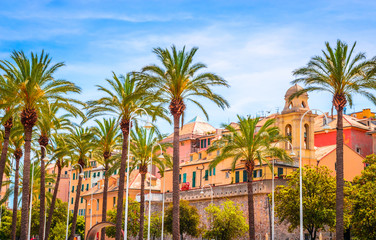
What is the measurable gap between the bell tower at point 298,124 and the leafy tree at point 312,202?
17.8 meters

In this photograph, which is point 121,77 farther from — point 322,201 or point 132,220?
point 132,220

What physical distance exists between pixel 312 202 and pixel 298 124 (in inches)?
885

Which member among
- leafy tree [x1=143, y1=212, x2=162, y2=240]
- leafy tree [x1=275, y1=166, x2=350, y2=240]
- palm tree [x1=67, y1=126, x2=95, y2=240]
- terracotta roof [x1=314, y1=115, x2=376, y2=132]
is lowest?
leafy tree [x1=143, y1=212, x2=162, y2=240]

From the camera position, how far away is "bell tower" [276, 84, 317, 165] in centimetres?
7106

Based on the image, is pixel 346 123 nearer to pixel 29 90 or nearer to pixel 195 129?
pixel 195 129

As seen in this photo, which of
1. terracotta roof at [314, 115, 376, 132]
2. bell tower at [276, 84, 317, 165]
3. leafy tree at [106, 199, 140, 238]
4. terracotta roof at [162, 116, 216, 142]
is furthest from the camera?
terracotta roof at [162, 116, 216, 142]

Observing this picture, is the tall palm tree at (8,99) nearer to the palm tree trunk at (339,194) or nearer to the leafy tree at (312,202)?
the palm tree trunk at (339,194)

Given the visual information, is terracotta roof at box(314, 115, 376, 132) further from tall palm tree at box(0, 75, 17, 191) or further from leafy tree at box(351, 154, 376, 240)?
tall palm tree at box(0, 75, 17, 191)

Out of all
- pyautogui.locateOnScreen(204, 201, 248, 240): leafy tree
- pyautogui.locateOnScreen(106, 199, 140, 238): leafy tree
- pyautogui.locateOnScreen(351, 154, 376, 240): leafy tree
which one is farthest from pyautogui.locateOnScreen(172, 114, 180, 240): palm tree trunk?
pyautogui.locateOnScreen(106, 199, 140, 238): leafy tree

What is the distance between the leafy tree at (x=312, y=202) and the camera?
50.5m

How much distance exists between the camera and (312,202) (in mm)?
50562

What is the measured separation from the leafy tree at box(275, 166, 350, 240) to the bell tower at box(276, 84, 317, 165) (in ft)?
58.4

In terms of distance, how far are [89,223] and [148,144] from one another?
48.6m

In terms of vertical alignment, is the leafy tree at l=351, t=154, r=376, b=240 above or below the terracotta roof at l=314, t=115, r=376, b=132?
below
